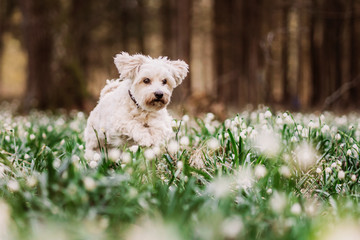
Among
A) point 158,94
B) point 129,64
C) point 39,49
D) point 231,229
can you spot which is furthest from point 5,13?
point 231,229

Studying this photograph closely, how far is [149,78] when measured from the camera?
3873 millimetres

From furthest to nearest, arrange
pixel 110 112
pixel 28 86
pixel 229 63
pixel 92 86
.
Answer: pixel 92 86
pixel 229 63
pixel 28 86
pixel 110 112

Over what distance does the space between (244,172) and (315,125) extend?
1248 mm

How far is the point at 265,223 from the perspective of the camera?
229 centimetres

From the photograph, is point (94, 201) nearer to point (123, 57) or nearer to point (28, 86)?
point (123, 57)

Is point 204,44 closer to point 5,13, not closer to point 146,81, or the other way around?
point 5,13

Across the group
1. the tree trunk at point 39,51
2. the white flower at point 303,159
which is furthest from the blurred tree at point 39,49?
the white flower at point 303,159

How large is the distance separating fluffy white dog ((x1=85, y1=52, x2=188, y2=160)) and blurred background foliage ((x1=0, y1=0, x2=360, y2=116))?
4.30 metres

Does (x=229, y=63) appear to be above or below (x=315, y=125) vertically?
above

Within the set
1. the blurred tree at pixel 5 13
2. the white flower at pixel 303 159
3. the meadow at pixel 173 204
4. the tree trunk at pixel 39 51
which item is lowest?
the meadow at pixel 173 204

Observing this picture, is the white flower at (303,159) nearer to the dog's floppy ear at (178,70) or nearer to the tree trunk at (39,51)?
the dog's floppy ear at (178,70)

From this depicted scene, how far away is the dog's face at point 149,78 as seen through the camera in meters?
3.72

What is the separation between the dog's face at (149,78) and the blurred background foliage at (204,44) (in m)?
4.30

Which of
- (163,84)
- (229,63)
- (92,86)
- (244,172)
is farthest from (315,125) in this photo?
(92,86)
